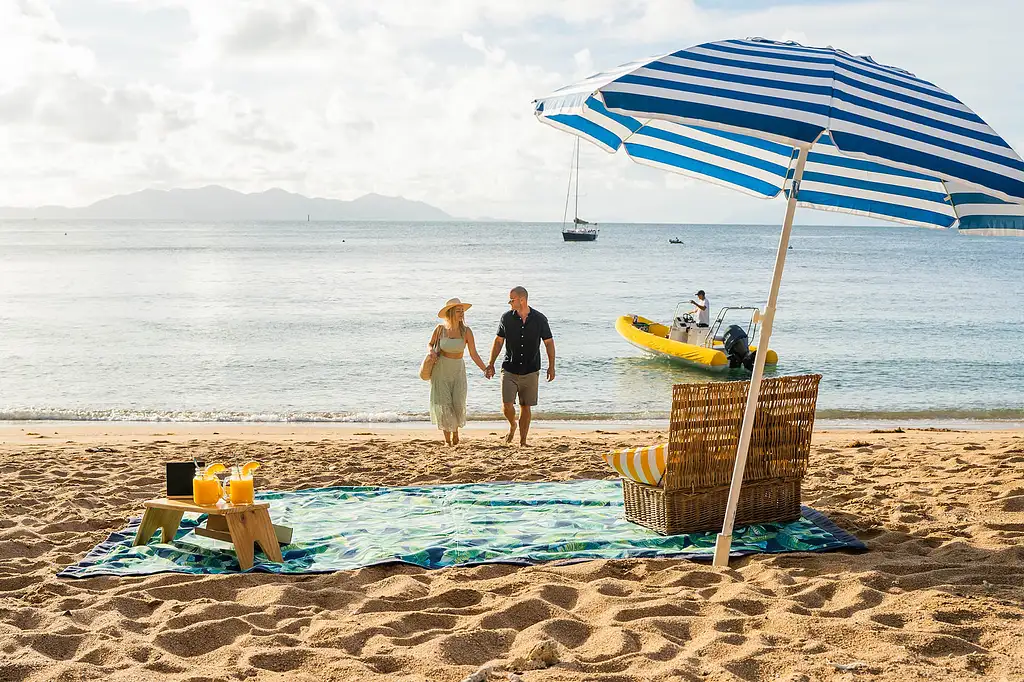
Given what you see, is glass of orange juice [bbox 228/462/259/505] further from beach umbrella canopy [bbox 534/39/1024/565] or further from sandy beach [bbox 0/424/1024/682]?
beach umbrella canopy [bbox 534/39/1024/565]

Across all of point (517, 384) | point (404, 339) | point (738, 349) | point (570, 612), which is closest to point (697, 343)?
point (738, 349)

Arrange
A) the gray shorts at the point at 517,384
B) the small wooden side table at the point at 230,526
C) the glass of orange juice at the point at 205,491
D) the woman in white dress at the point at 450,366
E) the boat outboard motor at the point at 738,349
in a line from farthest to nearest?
1. the boat outboard motor at the point at 738,349
2. the gray shorts at the point at 517,384
3. the woman in white dress at the point at 450,366
4. the glass of orange juice at the point at 205,491
5. the small wooden side table at the point at 230,526

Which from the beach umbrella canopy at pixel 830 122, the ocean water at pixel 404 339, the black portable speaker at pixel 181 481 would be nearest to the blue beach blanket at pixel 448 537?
the black portable speaker at pixel 181 481

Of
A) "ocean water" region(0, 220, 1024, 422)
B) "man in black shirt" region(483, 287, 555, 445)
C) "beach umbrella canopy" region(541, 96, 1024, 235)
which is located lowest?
"ocean water" region(0, 220, 1024, 422)

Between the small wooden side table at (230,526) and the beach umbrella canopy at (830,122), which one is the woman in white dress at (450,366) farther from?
the small wooden side table at (230,526)

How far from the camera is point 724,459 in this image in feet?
17.4

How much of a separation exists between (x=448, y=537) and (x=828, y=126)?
3.04 m

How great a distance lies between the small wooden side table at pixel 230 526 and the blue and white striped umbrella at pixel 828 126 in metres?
2.66

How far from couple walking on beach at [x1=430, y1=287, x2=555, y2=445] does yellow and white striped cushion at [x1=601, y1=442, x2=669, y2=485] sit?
284 centimetres

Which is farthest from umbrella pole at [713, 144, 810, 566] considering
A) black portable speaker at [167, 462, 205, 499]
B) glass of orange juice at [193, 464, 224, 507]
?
black portable speaker at [167, 462, 205, 499]

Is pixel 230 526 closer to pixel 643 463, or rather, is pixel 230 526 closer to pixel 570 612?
pixel 570 612

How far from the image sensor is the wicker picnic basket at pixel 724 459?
16.9 ft

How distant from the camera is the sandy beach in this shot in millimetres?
3508

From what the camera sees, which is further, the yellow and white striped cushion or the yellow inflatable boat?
the yellow inflatable boat
